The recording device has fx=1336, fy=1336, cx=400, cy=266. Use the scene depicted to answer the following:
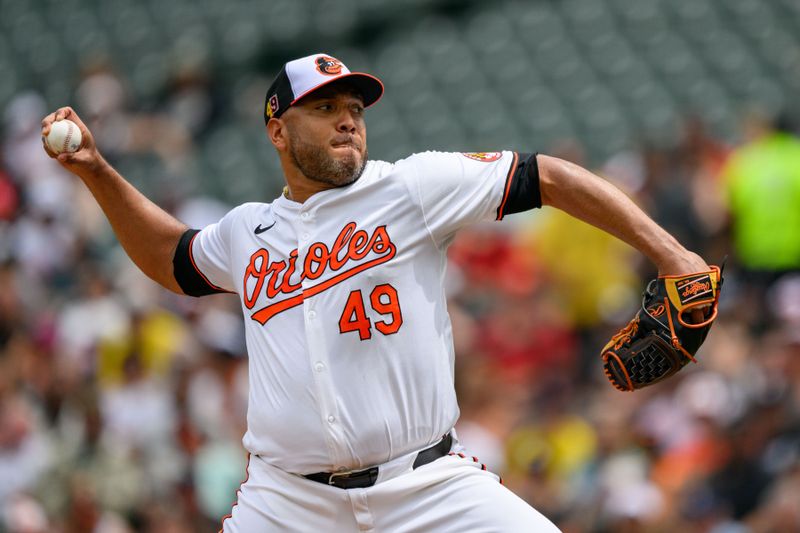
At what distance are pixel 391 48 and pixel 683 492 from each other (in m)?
7.96

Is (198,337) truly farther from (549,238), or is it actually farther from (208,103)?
(208,103)

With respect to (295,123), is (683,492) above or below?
below

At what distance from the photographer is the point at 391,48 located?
544 inches

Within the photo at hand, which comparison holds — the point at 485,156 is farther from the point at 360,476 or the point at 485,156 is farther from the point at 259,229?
the point at 360,476

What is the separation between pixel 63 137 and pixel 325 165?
2.91 ft

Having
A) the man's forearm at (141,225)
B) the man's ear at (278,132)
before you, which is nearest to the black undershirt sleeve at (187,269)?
the man's forearm at (141,225)

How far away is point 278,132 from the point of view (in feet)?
14.1

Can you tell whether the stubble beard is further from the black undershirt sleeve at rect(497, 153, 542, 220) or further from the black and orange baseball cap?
the black undershirt sleeve at rect(497, 153, 542, 220)

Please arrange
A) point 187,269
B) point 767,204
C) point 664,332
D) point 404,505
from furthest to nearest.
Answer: point 767,204, point 187,269, point 404,505, point 664,332

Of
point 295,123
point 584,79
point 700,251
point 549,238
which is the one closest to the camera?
point 295,123

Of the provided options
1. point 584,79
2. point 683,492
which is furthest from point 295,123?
point 584,79

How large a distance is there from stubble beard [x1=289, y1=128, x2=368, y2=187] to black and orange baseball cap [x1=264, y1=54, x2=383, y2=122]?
0.44 feet

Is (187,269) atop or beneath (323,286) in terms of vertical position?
atop

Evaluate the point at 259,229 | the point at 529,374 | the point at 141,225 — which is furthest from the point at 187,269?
the point at 529,374
